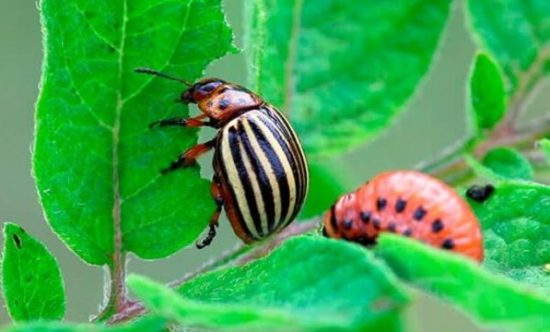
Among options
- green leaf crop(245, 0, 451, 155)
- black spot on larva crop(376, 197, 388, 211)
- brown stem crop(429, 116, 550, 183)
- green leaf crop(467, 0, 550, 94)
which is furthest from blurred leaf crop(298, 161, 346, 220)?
black spot on larva crop(376, 197, 388, 211)

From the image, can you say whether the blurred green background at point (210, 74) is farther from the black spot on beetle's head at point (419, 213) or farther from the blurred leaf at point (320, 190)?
the black spot on beetle's head at point (419, 213)

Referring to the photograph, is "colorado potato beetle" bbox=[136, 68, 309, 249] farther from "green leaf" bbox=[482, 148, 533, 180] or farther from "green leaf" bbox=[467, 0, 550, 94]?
"green leaf" bbox=[467, 0, 550, 94]

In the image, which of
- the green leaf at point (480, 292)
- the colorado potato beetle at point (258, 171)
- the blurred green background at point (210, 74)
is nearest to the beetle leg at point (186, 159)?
the colorado potato beetle at point (258, 171)

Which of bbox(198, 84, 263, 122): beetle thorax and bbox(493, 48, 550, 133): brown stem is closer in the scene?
bbox(198, 84, 263, 122): beetle thorax

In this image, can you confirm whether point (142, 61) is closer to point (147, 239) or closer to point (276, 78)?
point (147, 239)

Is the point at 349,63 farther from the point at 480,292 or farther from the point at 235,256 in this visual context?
the point at 480,292

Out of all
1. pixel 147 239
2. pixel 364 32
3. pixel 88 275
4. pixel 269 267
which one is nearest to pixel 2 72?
pixel 88 275
